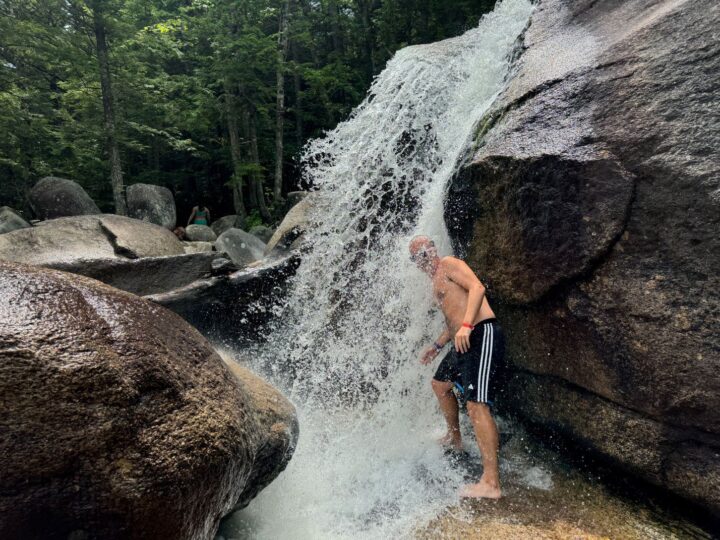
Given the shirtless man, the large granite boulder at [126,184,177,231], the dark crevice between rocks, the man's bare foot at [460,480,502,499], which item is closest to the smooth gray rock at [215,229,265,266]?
the dark crevice between rocks

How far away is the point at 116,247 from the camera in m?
8.04

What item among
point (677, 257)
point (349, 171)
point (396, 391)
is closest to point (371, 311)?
point (396, 391)

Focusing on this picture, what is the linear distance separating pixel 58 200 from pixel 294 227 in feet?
30.0

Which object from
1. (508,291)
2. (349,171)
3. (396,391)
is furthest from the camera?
(349,171)

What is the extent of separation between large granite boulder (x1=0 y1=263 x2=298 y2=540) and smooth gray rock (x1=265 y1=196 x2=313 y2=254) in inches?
179

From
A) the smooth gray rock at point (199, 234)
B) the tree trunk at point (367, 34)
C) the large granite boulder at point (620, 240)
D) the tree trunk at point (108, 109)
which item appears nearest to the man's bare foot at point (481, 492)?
the large granite boulder at point (620, 240)

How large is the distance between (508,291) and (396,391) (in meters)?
1.71

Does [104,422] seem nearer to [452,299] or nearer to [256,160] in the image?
[452,299]

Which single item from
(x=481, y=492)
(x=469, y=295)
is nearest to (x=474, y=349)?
(x=469, y=295)

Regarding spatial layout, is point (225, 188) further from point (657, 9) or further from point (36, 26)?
point (657, 9)

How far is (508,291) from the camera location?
3924 mm

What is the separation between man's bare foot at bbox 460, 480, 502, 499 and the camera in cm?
321

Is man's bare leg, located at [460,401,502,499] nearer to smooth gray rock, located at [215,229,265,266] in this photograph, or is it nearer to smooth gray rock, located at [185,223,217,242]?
smooth gray rock, located at [215,229,265,266]

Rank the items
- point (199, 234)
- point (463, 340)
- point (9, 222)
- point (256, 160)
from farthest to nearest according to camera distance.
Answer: point (256, 160) → point (199, 234) → point (9, 222) → point (463, 340)
